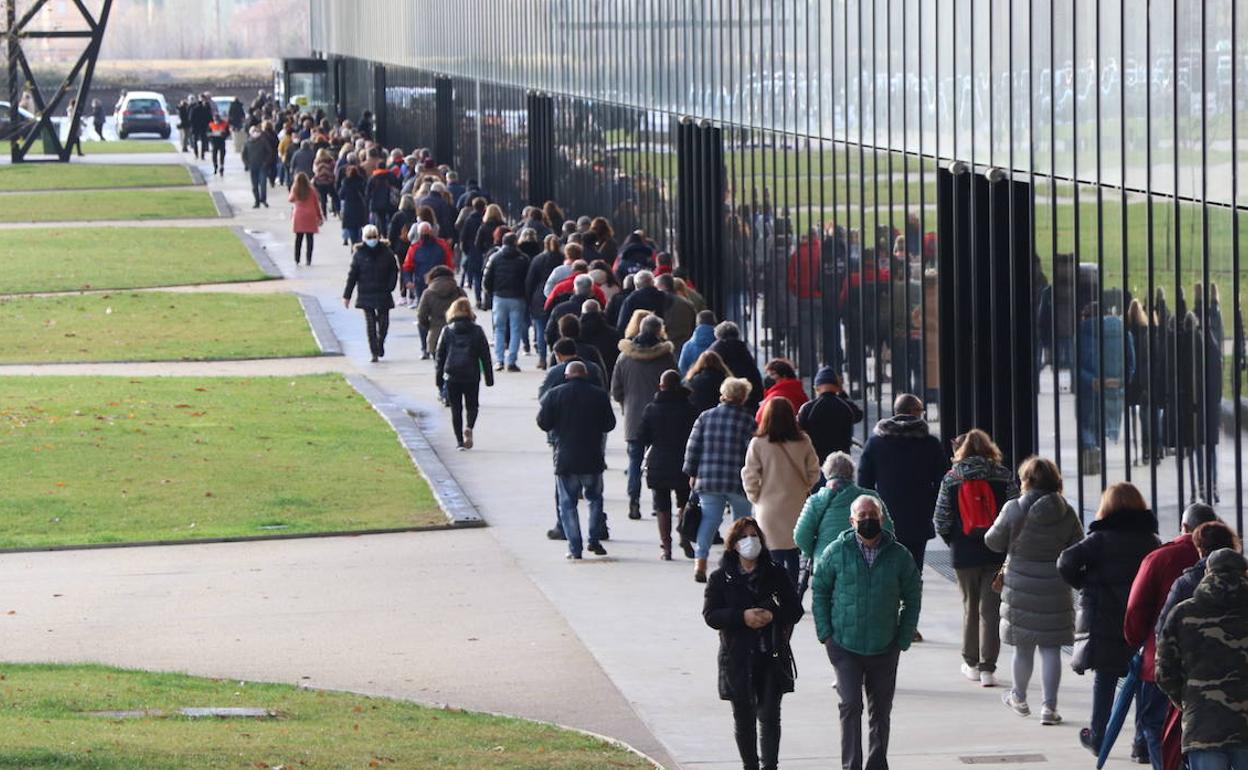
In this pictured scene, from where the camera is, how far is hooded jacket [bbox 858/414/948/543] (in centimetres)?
1405

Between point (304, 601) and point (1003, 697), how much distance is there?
486 centimetres

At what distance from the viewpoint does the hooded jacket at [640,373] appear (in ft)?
59.5

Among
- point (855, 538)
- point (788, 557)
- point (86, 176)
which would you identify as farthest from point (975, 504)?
point (86, 176)

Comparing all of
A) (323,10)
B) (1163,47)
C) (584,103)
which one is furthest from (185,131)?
(1163,47)

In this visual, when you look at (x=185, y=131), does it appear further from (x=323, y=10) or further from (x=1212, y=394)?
(x=1212, y=394)

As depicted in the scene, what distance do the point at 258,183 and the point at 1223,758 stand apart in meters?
43.9

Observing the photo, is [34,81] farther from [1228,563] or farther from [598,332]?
[1228,563]

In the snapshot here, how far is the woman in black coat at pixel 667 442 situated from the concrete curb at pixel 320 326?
12728 mm

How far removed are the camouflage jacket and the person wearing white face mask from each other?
1923mm

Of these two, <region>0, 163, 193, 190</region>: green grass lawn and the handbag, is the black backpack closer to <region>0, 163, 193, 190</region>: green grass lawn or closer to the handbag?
the handbag

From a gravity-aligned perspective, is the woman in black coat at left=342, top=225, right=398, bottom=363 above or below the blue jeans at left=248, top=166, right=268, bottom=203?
below

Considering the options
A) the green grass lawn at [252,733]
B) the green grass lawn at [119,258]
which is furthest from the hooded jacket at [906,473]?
the green grass lawn at [119,258]

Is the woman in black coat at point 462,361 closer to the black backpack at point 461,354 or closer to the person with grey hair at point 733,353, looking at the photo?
the black backpack at point 461,354

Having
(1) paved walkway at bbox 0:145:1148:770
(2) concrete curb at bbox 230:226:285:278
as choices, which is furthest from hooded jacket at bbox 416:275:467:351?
(2) concrete curb at bbox 230:226:285:278
